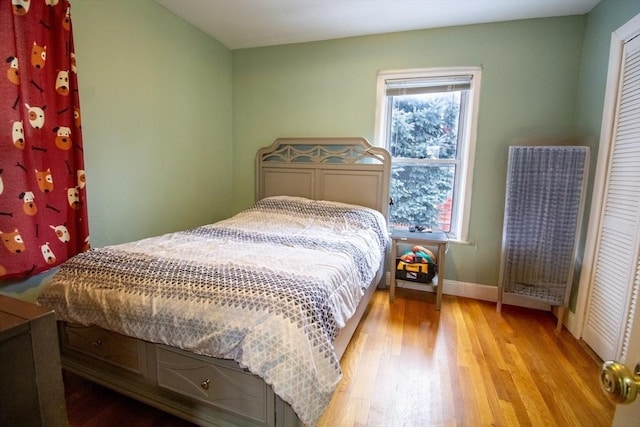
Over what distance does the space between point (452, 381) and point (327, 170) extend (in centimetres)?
207

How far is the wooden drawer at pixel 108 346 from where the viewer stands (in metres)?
1.40

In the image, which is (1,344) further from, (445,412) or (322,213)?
(322,213)

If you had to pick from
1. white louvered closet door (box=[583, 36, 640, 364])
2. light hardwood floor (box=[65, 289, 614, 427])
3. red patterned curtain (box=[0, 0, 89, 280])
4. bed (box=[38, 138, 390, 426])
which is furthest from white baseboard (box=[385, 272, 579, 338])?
red patterned curtain (box=[0, 0, 89, 280])

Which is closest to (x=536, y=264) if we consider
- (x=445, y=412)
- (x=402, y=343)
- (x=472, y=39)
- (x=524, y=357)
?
(x=524, y=357)

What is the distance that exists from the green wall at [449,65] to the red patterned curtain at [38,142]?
181 centimetres

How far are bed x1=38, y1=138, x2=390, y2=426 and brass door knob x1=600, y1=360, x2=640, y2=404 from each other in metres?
0.85

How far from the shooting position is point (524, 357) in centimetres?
199

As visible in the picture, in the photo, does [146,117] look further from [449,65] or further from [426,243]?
[449,65]

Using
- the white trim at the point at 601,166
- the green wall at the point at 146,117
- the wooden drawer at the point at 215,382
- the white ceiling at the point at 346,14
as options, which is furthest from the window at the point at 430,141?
the wooden drawer at the point at 215,382

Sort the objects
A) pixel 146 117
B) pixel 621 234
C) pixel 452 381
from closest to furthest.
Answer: pixel 452 381
pixel 621 234
pixel 146 117

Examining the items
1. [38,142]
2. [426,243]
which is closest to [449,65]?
[426,243]

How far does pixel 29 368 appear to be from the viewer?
505 millimetres

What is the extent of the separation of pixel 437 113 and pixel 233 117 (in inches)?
87.5

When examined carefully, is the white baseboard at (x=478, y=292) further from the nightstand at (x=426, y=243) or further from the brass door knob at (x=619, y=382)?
the brass door knob at (x=619, y=382)
